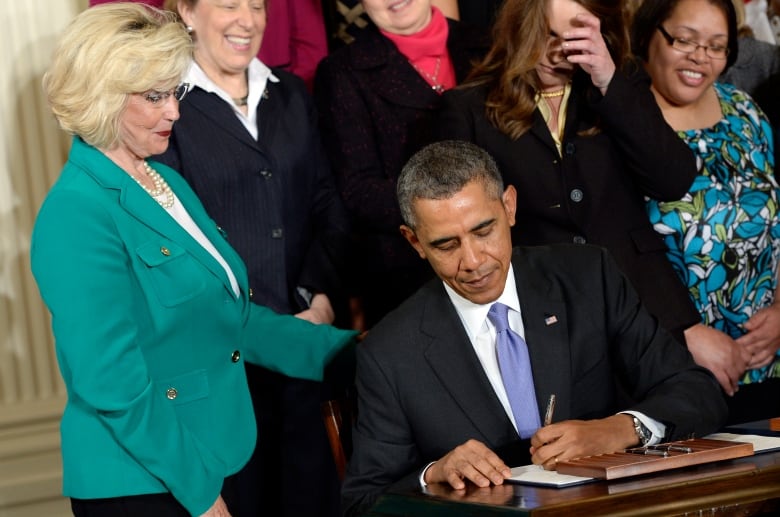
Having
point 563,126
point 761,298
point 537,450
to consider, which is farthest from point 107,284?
point 761,298

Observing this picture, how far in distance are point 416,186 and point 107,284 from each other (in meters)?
0.68

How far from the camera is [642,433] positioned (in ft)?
8.09

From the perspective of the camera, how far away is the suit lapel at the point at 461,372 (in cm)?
259

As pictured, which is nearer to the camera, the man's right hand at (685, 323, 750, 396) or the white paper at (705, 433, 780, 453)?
the white paper at (705, 433, 780, 453)

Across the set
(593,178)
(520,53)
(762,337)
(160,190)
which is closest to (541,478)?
(160,190)

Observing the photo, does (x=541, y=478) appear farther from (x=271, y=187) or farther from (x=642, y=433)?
(x=271, y=187)

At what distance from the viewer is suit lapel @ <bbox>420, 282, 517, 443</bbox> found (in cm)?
259

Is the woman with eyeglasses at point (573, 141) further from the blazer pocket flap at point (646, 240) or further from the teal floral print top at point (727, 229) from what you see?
the teal floral print top at point (727, 229)

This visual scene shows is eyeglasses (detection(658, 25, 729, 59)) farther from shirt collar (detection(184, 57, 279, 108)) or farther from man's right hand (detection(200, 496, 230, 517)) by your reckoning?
man's right hand (detection(200, 496, 230, 517))

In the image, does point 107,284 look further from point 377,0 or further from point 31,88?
point 31,88

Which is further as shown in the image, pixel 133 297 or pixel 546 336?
pixel 546 336

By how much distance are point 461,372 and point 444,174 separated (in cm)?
42

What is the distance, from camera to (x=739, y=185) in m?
3.46

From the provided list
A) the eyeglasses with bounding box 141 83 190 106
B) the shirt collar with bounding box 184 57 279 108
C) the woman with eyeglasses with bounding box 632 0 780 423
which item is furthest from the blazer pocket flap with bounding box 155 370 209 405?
the woman with eyeglasses with bounding box 632 0 780 423
